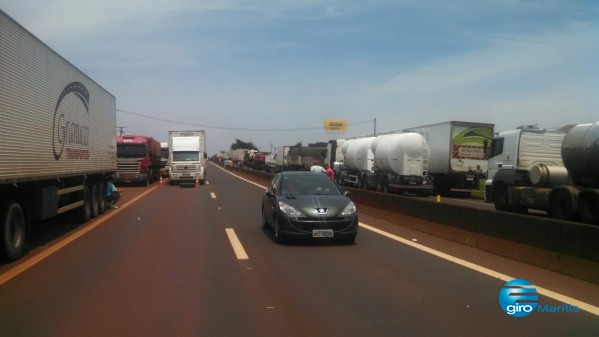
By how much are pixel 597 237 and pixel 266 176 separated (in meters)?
33.8

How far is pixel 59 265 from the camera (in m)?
8.80

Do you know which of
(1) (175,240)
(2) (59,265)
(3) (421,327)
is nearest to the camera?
(3) (421,327)

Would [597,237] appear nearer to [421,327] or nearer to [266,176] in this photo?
[421,327]

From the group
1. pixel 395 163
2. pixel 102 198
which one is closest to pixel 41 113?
pixel 102 198

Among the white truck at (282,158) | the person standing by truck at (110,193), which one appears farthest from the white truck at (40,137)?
the white truck at (282,158)

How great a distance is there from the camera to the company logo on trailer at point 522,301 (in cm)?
612

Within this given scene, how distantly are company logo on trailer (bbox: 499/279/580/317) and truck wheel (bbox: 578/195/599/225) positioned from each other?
671 centimetres

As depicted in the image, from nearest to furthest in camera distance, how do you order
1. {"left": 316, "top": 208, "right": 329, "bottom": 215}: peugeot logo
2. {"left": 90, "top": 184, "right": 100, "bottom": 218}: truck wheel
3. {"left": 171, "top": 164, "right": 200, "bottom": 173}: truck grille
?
1. {"left": 316, "top": 208, "right": 329, "bottom": 215}: peugeot logo
2. {"left": 90, "top": 184, "right": 100, "bottom": 218}: truck wheel
3. {"left": 171, "top": 164, "right": 200, "bottom": 173}: truck grille

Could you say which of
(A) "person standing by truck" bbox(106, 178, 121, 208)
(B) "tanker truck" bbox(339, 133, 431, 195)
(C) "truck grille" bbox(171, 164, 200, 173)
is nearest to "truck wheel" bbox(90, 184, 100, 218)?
(A) "person standing by truck" bbox(106, 178, 121, 208)

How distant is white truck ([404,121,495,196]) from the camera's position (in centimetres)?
2741

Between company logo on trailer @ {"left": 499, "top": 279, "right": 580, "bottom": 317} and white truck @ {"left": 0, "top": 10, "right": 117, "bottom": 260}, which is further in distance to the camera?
white truck @ {"left": 0, "top": 10, "right": 117, "bottom": 260}

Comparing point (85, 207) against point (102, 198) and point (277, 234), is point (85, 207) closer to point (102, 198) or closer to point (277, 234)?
point (102, 198)

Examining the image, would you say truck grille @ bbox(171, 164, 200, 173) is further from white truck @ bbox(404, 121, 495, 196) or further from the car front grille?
the car front grille

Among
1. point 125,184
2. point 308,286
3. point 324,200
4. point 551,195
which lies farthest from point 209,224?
point 125,184
